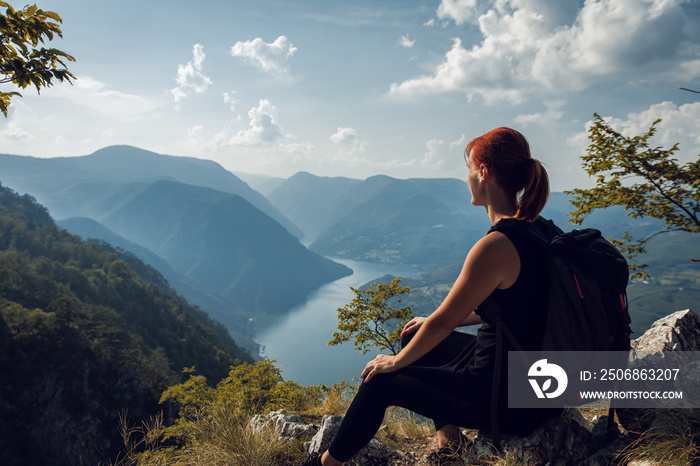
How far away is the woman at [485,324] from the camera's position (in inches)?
77.9

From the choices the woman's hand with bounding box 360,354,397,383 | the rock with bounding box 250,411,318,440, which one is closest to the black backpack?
the woman's hand with bounding box 360,354,397,383

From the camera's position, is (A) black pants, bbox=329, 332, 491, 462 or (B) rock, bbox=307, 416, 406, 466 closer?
(A) black pants, bbox=329, 332, 491, 462

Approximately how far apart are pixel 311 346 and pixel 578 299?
120376 millimetres

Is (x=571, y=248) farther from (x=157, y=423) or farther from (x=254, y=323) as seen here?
(x=254, y=323)

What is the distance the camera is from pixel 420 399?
233 cm

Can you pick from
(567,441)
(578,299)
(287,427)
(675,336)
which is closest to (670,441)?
(567,441)

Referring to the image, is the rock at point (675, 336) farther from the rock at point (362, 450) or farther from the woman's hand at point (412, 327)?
the rock at point (362, 450)

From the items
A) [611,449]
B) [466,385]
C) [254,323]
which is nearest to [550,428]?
[611,449]

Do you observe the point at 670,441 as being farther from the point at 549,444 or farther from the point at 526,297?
the point at 526,297

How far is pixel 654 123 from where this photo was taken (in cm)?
793

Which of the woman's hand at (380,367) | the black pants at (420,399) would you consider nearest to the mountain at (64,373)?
the black pants at (420,399)

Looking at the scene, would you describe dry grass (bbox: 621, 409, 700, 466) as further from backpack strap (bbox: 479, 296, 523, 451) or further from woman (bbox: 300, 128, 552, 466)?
backpack strap (bbox: 479, 296, 523, 451)

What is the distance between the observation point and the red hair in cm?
213

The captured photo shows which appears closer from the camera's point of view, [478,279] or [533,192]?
[478,279]
